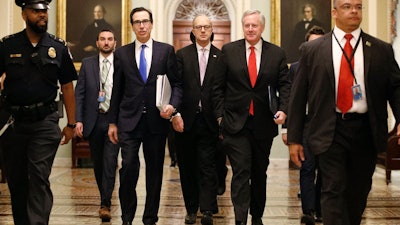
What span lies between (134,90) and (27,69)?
105 cm

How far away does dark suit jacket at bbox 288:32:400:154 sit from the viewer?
3.54m

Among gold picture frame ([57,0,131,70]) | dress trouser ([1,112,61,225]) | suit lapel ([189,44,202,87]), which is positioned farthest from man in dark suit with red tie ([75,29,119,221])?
gold picture frame ([57,0,131,70])

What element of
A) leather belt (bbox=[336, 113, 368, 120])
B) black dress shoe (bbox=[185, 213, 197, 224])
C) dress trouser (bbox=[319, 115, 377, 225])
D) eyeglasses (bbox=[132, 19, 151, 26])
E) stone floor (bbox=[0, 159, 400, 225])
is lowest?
stone floor (bbox=[0, 159, 400, 225])

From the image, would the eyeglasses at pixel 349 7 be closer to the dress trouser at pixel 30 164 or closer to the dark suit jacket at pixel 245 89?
the dark suit jacket at pixel 245 89

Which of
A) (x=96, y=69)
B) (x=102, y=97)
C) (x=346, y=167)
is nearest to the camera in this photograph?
(x=346, y=167)

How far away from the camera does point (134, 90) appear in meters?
5.03

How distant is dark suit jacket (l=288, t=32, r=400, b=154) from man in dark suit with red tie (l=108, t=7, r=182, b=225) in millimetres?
1529

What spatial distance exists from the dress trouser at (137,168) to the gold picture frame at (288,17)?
24.9ft

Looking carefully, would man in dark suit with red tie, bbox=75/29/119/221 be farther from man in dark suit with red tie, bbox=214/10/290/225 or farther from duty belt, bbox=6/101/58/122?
duty belt, bbox=6/101/58/122

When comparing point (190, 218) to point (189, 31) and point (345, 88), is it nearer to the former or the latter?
point (345, 88)

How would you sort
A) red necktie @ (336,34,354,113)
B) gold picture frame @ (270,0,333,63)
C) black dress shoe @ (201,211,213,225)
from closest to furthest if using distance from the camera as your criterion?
red necktie @ (336,34,354,113)
black dress shoe @ (201,211,213,225)
gold picture frame @ (270,0,333,63)

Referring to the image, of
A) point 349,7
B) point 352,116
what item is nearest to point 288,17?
point 349,7

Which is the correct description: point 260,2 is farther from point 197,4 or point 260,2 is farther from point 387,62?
point 387,62

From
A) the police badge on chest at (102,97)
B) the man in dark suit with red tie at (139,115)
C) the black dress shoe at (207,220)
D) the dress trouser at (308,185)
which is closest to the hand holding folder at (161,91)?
the man in dark suit with red tie at (139,115)
